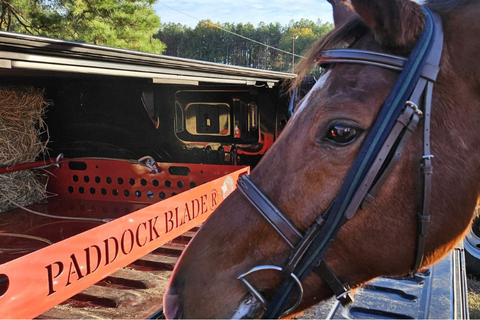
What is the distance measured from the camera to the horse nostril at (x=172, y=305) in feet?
4.22

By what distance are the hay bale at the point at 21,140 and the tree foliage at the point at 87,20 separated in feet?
18.5

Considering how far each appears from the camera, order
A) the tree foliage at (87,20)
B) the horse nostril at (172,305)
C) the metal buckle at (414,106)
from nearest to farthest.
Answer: the metal buckle at (414,106) < the horse nostril at (172,305) < the tree foliage at (87,20)

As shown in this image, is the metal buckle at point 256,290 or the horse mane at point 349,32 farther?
the horse mane at point 349,32

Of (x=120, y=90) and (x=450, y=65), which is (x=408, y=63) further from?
(x=120, y=90)

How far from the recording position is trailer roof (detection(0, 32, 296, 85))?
1.67 meters

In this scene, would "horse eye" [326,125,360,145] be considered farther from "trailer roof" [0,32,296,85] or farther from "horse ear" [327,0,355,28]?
"trailer roof" [0,32,296,85]

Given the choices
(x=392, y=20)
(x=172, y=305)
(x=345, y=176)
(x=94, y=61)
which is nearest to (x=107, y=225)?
(x=94, y=61)

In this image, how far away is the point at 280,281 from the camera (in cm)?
127

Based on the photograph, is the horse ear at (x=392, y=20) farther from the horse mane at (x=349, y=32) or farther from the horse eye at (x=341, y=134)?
the horse eye at (x=341, y=134)

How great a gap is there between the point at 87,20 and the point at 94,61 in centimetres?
1037

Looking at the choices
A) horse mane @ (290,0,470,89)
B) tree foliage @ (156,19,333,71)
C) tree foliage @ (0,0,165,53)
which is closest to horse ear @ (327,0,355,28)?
horse mane @ (290,0,470,89)

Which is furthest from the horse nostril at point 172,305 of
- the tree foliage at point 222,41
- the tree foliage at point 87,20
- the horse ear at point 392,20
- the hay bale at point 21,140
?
the tree foliage at point 222,41

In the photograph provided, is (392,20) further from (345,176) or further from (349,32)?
(345,176)

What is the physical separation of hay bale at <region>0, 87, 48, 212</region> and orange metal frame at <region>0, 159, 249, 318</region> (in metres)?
0.27
